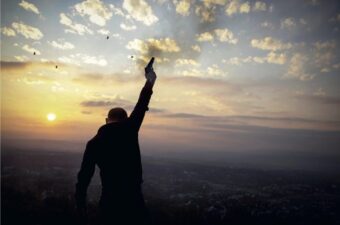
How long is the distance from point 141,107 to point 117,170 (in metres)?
1.09

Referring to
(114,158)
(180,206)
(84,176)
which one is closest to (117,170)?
(114,158)

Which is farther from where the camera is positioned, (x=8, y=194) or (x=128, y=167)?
(x=8, y=194)

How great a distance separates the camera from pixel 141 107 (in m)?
4.86

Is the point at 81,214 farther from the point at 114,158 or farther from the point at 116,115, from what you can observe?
the point at 116,115

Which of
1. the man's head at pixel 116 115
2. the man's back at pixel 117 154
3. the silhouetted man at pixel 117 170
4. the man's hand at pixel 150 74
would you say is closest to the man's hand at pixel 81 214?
the silhouetted man at pixel 117 170

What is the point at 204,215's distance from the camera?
137m

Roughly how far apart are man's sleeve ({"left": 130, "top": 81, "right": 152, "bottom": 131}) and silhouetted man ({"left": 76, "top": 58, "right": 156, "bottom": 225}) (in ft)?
0.05

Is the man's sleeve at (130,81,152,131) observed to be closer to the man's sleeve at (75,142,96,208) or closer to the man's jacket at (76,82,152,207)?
the man's jacket at (76,82,152,207)

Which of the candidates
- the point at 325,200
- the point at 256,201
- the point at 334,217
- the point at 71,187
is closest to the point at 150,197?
the point at 71,187

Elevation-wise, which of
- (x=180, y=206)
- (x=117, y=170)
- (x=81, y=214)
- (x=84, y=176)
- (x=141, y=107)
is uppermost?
(x=141, y=107)

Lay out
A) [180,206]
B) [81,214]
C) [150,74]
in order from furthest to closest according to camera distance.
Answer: [180,206] → [150,74] → [81,214]

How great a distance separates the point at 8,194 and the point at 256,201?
13497 cm

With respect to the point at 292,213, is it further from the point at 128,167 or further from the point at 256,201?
the point at 128,167

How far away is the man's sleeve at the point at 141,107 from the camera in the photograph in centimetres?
477
